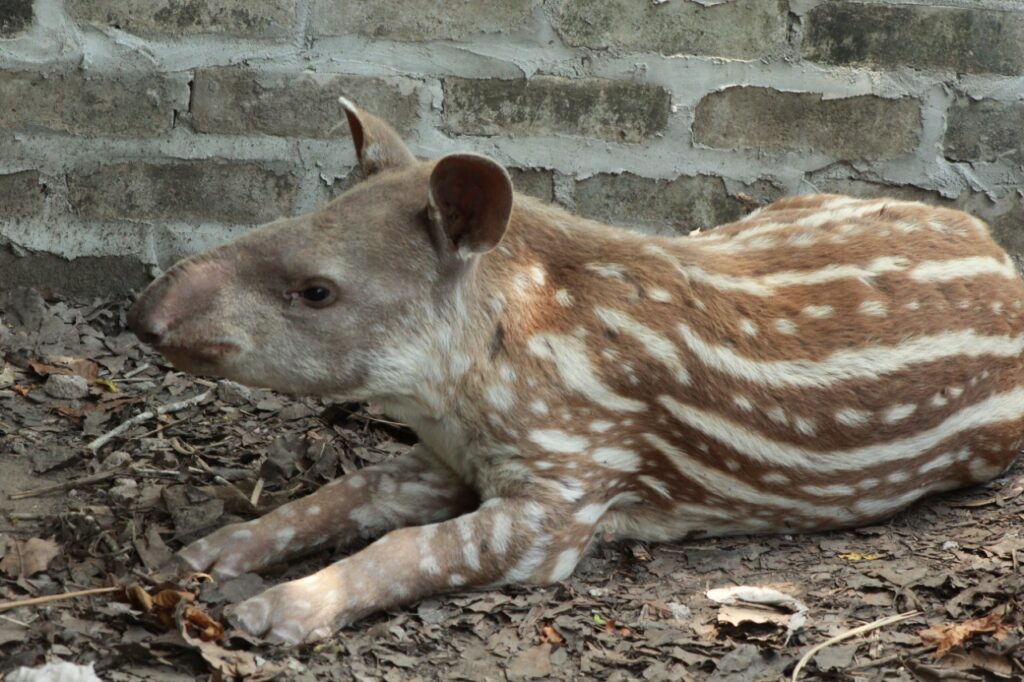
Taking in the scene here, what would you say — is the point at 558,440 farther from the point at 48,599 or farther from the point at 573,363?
the point at 48,599

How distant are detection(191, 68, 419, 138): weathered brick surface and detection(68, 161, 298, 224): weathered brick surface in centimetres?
17

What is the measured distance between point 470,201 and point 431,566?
1000 mm

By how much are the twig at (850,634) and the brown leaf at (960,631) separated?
85mm

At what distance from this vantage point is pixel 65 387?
478cm

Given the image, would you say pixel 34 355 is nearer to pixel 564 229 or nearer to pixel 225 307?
pixel 225 307

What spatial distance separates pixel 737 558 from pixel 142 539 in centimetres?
174

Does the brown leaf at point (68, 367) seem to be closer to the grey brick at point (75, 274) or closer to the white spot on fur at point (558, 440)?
the grey brick at point (75, 274)

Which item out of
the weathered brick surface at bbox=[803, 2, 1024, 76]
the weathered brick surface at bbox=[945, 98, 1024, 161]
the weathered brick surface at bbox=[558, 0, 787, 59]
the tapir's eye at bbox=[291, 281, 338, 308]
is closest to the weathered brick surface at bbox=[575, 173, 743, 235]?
the weathered brick surface at bbox=[558, 0, 787, 59]

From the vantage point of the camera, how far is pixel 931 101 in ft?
17.5

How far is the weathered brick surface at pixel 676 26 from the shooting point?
5160 millimetres

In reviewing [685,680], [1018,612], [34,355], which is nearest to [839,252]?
[1018,612]

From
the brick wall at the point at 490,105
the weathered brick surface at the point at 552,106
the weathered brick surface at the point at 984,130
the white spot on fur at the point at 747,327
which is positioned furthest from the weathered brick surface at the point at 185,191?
the weathered brick surface at the point at 984,130

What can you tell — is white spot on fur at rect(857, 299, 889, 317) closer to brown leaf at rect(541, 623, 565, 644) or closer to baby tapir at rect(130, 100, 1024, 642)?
baby tapir at rect(130, 100, 1024, 642)

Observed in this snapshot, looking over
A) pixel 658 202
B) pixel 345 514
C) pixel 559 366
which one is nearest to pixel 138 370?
pixel 345 514
